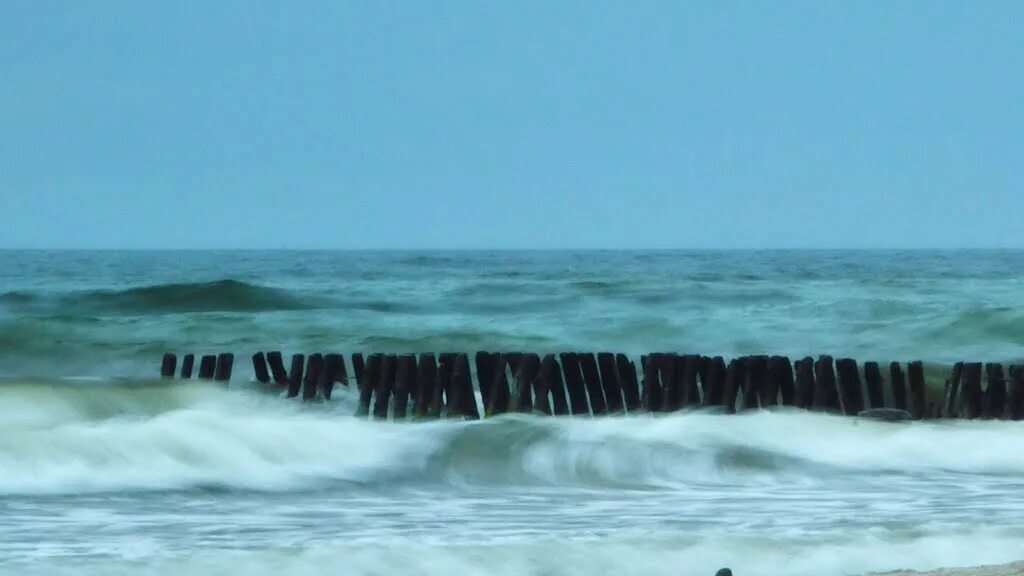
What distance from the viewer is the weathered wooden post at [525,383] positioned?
12.6 meters

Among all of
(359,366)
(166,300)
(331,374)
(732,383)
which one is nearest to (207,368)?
(331,374)

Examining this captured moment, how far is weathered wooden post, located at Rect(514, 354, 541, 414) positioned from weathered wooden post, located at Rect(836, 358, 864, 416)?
8.53ft

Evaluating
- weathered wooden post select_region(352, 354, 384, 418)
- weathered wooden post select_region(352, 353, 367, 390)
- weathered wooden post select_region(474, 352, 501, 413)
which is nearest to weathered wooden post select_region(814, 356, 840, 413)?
weathered wooden post select_region(474, 352, 501, 413)

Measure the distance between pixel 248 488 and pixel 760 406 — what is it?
450 centimetres

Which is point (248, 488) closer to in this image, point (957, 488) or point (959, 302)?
point (957, 488)

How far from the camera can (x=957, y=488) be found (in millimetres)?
10547

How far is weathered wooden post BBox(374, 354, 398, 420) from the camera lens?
500 inches

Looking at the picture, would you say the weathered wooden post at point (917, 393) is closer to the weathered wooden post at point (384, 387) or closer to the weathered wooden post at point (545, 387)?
the weathered wooden post at point (545, 387)

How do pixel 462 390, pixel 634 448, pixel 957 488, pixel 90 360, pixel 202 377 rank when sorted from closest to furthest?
pixel 957 488 → pixel 634 448 → pixel 462 390 → pixel 202 377 → pixel 90 360

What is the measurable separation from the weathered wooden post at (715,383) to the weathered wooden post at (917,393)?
1.62 m

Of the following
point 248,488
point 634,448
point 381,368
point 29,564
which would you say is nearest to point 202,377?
point 381,368

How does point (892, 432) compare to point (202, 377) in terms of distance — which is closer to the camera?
point (892, 432)

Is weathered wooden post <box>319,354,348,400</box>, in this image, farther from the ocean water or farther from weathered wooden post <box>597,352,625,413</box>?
weathered wooden post <box>597,352,625,413</box>

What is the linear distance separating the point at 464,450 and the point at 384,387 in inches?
53.8
